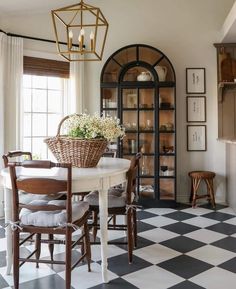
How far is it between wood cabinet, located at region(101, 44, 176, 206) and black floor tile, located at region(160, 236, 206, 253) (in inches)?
49.7

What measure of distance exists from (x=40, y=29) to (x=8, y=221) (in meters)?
2.95

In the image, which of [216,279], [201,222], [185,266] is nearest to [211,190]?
[201,222]

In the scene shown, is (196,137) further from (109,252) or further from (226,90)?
(109,252)

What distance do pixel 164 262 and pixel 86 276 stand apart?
0.67 meters

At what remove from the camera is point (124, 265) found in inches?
99.7

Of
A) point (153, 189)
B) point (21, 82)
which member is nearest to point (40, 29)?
point (21, 82)

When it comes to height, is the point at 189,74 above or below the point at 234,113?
above

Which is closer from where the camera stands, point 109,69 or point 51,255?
point 51,255

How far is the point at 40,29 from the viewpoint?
427 centimetres

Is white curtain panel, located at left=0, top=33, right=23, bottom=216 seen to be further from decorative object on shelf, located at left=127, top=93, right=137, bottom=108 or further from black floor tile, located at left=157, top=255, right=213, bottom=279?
black floor tile, located at left=157, top=255, right=213, bottom=279

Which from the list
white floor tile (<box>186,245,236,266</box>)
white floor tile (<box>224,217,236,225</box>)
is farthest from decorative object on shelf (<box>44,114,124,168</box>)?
white floor tile (<box>224,217,236,225</box>)

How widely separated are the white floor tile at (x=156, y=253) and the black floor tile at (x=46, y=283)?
77 centimetres

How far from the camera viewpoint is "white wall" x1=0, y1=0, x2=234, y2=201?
14.9ft

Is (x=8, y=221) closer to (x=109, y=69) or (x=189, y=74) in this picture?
(x=109, y=69)
